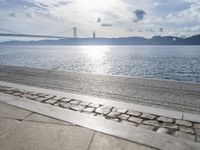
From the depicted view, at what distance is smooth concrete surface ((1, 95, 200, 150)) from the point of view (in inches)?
108

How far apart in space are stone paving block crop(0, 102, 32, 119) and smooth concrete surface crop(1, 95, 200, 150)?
0.18 m

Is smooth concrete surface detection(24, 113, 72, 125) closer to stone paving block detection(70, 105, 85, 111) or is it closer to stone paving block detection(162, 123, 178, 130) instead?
stone paving block detection(70, 105, 85, 111)

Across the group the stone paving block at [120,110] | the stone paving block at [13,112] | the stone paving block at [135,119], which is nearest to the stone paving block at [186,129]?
the stone paving block at [135,119]

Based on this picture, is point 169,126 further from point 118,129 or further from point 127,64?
point 127,64

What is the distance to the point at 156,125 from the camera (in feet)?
11.5

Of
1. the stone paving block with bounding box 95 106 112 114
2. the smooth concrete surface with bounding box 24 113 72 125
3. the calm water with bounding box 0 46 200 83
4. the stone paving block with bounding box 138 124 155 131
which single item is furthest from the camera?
the calm water with bounding box 0 46 200 83

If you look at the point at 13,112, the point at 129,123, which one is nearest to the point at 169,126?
the point at 129,123

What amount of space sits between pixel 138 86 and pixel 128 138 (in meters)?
5.13

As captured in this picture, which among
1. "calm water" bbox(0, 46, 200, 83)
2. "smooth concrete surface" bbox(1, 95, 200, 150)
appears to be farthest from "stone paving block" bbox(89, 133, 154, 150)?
"calm water" bbox(0, 46, 200, 83)

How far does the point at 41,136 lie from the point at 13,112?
4.49ft

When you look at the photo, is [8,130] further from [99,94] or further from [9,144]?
[99,94]

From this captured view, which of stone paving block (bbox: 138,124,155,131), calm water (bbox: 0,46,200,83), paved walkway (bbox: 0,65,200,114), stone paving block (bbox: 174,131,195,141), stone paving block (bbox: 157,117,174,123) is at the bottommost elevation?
calm water (bbox: 0,46,200,83)

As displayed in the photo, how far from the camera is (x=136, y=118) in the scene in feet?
12.7

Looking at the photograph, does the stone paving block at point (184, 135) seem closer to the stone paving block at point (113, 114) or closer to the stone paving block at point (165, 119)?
the stone paving block at point (165, 119)
